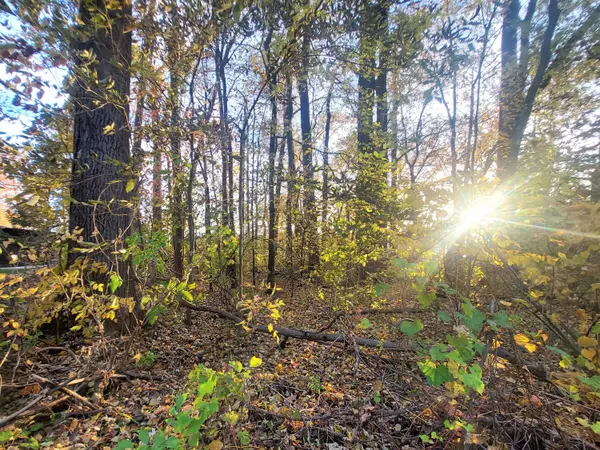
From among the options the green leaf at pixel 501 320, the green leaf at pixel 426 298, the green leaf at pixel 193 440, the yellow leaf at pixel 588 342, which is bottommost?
the green leaf at pixel 193 440

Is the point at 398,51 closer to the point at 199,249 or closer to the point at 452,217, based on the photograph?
the point at 452,217

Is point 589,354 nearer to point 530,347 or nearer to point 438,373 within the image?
point 530,347

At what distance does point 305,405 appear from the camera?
230 cm

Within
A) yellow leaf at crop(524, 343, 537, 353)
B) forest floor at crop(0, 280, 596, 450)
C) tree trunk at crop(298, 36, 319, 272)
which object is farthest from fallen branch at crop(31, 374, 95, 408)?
tree trunk at crop(298, 36, 319, 272)

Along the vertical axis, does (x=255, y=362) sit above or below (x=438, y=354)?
below

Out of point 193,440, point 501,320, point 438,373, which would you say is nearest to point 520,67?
point 501,320

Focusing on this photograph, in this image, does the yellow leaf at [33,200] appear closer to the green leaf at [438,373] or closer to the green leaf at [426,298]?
the green leaf at [426,298]

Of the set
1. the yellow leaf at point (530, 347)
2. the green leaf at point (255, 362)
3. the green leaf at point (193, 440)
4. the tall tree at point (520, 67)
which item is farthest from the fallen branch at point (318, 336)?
the tall tree at point (520, 67)

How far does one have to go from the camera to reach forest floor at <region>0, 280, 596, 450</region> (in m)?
1.66

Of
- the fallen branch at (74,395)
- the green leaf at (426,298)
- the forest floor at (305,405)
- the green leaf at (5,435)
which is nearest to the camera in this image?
the green leaf at (426,298)

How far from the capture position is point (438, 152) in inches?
577

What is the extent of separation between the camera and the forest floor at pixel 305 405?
166 centimetres

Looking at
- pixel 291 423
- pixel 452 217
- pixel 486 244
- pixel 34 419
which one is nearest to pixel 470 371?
pixel 486 244

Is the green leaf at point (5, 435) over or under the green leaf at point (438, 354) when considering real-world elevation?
under
